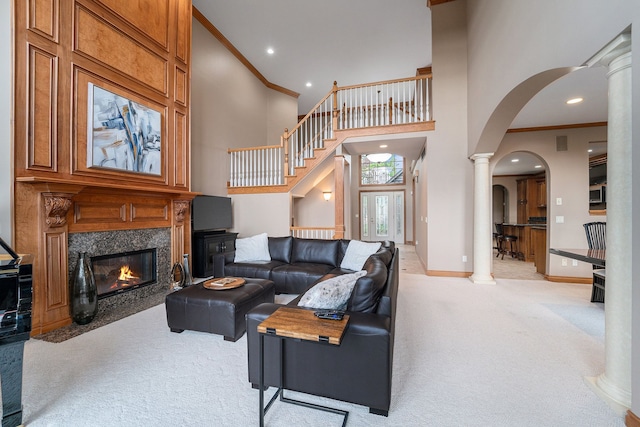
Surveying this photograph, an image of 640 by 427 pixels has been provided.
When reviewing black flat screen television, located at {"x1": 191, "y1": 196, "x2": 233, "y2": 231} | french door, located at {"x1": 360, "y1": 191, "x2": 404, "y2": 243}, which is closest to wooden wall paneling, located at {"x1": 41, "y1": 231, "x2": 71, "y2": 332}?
black flat screen television, located at {"x1": 191, "y1": 196, "x2": 233, "y2": 231}

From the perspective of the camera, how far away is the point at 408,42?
6.29 meters

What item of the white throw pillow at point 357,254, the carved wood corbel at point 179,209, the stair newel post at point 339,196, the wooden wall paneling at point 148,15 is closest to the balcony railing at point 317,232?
the stair newel post at point 339,196

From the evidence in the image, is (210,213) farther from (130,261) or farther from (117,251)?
(117,251)

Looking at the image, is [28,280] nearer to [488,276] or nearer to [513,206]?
[488,276]

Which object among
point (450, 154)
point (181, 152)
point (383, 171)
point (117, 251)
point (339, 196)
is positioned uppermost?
point (383, 171)

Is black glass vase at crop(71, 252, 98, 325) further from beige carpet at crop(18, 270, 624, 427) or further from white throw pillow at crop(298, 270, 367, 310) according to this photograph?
white throw pillow at crop(298, 270, 367, 310)

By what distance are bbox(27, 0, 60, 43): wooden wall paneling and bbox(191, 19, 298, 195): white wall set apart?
2.62 m

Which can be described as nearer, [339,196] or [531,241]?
[339,196]

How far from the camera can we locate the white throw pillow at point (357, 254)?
151 inches

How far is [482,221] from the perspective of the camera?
4.66 m

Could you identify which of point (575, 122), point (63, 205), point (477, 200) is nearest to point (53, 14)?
point (63, 205)

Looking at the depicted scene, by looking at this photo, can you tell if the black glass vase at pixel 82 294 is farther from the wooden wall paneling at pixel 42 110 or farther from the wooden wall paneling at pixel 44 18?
the wooden wall paneling at pixel 44 18

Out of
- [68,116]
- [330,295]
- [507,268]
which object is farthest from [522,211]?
[68,116]

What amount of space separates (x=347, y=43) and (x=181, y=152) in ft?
14.9
